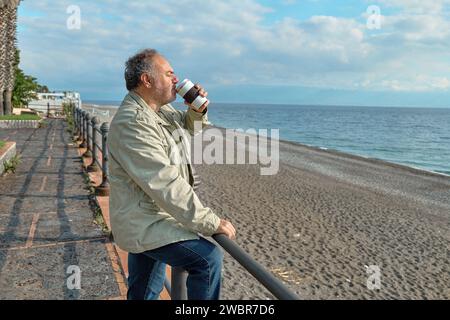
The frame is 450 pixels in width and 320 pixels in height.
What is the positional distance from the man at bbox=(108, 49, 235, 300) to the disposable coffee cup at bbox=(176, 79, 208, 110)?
50 mm

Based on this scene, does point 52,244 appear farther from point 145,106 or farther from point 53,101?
point 53,101

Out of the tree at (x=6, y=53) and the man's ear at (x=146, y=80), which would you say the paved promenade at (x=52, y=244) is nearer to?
the man's ear at (x=146, y=80)

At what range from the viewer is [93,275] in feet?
11.9

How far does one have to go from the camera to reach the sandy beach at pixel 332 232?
5504mm

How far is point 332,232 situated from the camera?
7.96 meters

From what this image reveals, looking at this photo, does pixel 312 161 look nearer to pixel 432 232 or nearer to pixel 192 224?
pixel 432 232

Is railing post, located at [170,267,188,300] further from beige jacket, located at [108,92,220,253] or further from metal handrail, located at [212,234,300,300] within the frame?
metal handrail, located at [212,234,300,300]

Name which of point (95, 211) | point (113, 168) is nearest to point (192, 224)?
point (113, 168)

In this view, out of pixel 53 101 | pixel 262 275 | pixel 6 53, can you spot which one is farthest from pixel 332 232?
pixel 53 101

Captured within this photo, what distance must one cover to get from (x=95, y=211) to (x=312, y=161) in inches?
677

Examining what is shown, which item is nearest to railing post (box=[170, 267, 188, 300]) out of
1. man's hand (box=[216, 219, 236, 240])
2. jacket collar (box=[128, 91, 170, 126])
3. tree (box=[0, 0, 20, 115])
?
man's hand (box=[216, 219, 236, 240])

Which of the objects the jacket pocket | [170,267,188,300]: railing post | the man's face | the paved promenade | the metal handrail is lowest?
the paved promenade

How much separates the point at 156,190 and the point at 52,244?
3.00m

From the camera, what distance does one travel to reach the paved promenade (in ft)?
11.2
